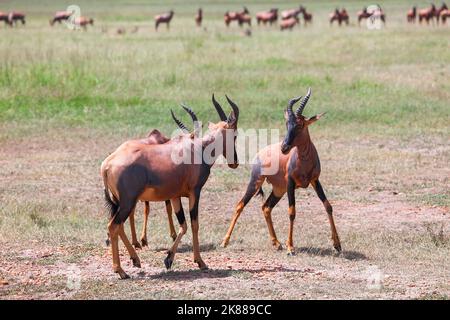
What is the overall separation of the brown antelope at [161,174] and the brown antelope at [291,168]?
102 centimetres

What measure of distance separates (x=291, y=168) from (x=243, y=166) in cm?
492

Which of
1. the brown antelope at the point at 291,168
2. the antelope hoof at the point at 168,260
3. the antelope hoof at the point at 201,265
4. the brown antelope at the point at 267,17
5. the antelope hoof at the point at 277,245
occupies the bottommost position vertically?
the brown antelope at the point at 267,17

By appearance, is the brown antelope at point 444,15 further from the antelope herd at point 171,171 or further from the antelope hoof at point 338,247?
the antelope herd at point 171,171

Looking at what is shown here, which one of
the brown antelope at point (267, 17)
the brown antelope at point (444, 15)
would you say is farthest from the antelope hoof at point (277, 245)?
the brown antelope at point (267, 17)

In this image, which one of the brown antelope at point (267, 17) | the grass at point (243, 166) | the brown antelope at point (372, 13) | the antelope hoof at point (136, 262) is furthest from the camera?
the brown antelope at point (267, 17)

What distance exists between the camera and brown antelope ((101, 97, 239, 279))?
9016mm

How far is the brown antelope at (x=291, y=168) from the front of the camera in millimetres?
10430

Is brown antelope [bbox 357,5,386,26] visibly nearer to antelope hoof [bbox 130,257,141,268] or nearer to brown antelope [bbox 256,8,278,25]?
brown antelope [bbox 256,8,278,25]

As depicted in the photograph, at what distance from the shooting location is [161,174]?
9.23m

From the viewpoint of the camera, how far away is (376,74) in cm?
2483

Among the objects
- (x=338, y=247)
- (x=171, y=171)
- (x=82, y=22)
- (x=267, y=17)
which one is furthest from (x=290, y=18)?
(x=171, y=171)

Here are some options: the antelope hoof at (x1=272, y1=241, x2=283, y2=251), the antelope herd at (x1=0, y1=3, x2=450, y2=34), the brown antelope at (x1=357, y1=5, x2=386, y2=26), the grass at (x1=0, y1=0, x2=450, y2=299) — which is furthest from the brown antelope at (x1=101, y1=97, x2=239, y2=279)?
the antelope herd at (x1=0, y1=3, x2=450, y2=34)

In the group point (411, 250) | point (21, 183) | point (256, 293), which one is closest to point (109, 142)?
point (21, 183)

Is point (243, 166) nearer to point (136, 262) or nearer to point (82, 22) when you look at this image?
point (136, 262)
